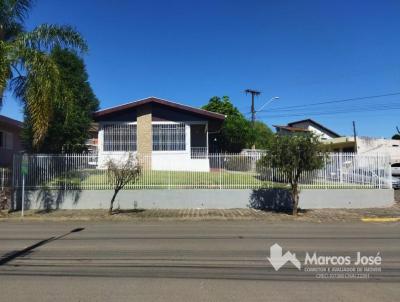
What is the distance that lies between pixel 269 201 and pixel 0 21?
1352 centimetres

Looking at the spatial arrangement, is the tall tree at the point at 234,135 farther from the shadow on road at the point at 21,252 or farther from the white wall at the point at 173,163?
the shadow on road at the point at 21,252

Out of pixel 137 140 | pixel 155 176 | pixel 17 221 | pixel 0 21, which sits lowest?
pixel 17 221

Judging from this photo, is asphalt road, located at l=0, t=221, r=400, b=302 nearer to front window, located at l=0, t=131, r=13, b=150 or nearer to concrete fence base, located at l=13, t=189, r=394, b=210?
concrete fence base, located at l=13, t=189, r=394, b=210

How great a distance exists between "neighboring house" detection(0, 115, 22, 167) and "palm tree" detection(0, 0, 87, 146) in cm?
1477

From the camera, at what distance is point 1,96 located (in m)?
18.1

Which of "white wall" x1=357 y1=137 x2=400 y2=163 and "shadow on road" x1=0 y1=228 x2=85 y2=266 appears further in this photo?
"white wall" x1=357 y1=137 x2=400 y2=163

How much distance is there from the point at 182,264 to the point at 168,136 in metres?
21.0

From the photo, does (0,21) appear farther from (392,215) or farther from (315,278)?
(392,215)

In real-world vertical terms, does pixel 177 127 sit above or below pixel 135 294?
above

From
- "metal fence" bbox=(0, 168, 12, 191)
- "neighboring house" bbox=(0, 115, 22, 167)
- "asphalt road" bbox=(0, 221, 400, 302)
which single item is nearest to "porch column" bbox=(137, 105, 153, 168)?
"metal fence" bbox=(0, 168, 12, 191)

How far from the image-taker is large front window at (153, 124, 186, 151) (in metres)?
29.1

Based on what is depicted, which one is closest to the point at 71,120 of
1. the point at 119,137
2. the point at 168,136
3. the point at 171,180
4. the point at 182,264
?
the point at 119,137

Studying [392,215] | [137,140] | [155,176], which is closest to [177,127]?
[137,140]

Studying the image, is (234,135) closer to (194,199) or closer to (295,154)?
(194,199)
